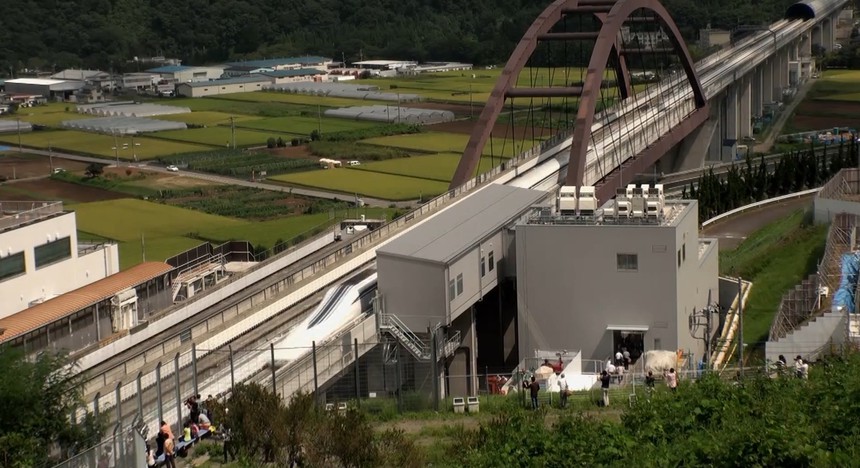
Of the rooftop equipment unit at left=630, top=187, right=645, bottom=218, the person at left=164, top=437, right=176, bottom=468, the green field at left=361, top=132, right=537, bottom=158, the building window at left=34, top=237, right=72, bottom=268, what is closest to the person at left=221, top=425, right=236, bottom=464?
the person at left=164, top=437, right=176, bottom=468

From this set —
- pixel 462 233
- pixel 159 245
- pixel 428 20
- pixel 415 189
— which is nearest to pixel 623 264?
pixel 462 233

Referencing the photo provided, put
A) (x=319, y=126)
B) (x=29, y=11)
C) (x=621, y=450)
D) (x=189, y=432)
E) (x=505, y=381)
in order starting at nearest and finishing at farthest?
(x=621, y=450), (x=189, y=432), (x=505, y=381), (x=319, y=126), (x=29, y=11)

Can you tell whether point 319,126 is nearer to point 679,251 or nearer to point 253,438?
point 679,251

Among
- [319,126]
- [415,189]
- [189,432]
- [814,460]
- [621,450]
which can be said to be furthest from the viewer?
[319,126]

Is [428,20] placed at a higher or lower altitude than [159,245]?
higher

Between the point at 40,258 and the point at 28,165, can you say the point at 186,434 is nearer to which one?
the point at 40,258

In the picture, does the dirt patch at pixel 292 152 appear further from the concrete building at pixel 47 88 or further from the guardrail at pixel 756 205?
the concrete building at pixel 47 88

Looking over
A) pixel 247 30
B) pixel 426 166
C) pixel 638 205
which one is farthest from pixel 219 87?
pixel 638 205
